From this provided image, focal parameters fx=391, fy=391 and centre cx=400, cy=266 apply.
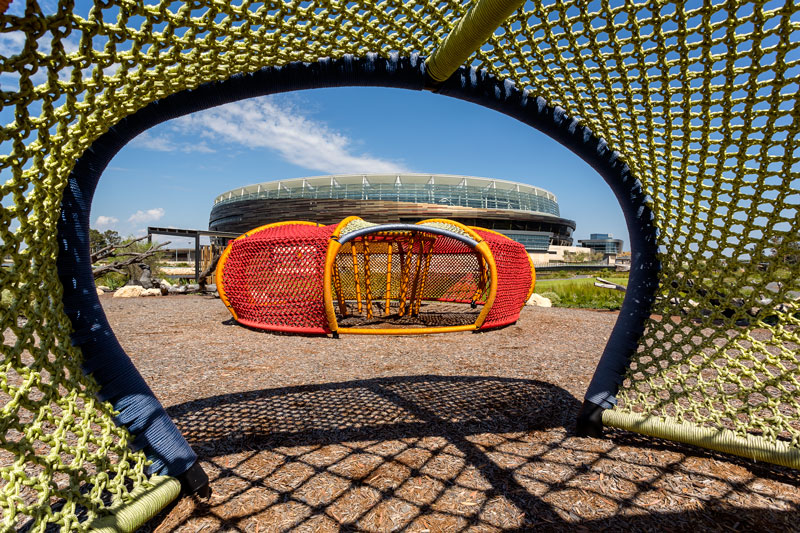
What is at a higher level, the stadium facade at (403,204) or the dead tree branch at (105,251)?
the stadium facade at (403,204)

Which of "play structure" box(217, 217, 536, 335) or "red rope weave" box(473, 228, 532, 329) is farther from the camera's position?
"red rope weave" box(473, 228, 532, 329)

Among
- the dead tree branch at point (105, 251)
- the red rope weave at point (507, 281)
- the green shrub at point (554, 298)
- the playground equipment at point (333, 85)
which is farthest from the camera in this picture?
the green shrub at point (554, 298)

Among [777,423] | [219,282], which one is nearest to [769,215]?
[777,423]

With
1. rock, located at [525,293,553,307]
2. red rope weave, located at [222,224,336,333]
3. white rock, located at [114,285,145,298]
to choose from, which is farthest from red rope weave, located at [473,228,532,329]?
white rock, located at [114,285,145,298]

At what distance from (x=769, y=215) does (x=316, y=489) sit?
297 centimetres

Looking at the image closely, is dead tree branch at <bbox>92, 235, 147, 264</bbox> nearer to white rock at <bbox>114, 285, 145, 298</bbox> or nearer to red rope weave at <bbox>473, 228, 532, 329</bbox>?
white rock at <bbox>114, 285, 145, 298</bbox>

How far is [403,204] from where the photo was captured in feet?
128

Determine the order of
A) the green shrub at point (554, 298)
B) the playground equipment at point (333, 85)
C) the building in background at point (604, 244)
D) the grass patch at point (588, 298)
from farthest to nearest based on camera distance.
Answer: the building in background at point (604, 244) → the green shrub at point (554, 298) → the grass patch at point (588, 298) → the playground equipment at point (333, 85)

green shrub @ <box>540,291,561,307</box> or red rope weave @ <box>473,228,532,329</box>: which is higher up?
red rope weave @ <box>473,228,532,329</box>

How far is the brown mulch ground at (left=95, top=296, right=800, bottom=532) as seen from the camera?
1935 mm

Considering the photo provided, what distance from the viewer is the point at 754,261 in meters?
2.33

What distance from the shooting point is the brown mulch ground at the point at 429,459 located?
6.35 feet

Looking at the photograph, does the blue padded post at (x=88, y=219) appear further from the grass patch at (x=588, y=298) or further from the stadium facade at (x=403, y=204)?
the stadium facade at (x=403, y=204)

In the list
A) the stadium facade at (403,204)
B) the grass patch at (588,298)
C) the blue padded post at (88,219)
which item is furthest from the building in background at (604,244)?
the blue padded post at (88,219)
